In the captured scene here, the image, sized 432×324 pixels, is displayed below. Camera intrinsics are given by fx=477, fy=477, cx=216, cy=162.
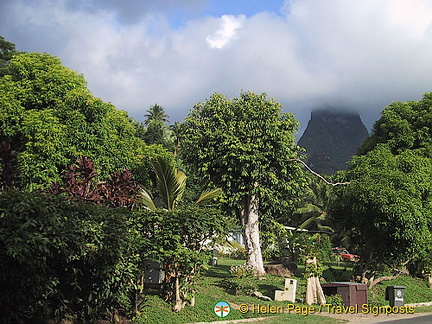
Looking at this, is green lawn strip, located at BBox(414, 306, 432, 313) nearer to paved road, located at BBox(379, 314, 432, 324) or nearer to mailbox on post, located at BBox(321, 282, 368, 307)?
paved road, located at BBox(379, 314, 432, 324)

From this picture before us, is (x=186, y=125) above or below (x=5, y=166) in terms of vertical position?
above

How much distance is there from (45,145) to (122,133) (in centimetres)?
433

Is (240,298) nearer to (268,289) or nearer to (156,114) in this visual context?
(268,289)

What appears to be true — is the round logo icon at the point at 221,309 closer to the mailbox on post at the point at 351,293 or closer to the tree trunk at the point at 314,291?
the tree trunk at the point at 314,291

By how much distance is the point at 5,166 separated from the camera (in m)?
11.4

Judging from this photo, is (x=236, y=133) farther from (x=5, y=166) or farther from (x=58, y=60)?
(x=5, y=166)

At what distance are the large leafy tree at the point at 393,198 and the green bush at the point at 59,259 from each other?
40.2 ft

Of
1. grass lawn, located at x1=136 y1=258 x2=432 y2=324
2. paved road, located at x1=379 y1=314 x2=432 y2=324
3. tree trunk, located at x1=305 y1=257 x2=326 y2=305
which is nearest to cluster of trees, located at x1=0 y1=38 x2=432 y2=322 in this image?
grass lawn, located at x1=136 y1=258 x2=432 y2=324

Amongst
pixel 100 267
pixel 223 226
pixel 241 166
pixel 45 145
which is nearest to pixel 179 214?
pixel 223 226

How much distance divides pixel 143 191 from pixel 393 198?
10.1 meters

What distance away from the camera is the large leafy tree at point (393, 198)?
19.2 meters

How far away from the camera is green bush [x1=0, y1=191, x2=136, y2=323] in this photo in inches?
332

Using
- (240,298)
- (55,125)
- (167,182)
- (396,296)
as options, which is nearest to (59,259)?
(167,182)

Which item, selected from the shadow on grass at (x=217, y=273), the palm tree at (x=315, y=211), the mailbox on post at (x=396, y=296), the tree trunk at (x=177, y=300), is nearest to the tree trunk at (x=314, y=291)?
the mailbox on post at (x=396, y=296)
